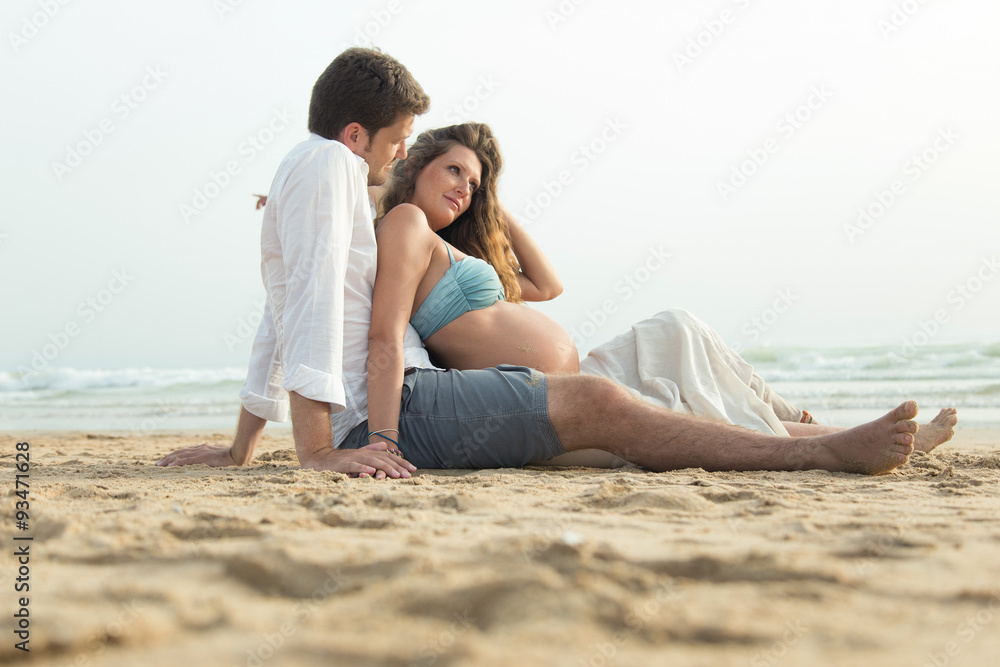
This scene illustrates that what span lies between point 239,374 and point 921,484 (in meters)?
12.4

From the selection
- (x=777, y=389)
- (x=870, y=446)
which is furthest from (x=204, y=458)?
(x=777, y=389)

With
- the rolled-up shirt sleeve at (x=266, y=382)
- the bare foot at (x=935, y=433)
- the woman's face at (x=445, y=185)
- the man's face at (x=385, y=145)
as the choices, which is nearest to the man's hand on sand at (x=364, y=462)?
the rolled-up shirt sleeve at (x=266, y=382)

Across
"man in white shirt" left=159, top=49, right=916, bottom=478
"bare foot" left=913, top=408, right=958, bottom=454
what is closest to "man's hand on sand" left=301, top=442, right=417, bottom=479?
"man in white shirt" left=159, top=49, right=916, bottom=478

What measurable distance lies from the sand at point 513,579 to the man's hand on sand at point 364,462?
0.38 meters

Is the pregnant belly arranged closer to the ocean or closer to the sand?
the sand

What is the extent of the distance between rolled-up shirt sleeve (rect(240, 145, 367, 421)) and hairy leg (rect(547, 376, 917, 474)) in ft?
2.60

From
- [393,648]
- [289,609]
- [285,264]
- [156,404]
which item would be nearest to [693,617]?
[393,648]

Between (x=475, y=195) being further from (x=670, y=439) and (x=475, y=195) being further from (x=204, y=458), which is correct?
(x=204, y=458)

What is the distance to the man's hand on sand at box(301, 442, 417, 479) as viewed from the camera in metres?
2.37

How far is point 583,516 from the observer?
1.70 meters

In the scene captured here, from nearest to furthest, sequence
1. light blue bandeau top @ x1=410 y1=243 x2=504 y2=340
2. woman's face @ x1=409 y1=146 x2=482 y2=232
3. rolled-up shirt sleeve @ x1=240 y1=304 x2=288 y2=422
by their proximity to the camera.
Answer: light blue bandeau top @ x1=410 y1=243 x2=504 y2=340
rolled-up shirt sleeve @ x1=240 y1=304 x2=288 y2=422
woman's face @ x1=409 y1=146 x2=482 y2=232

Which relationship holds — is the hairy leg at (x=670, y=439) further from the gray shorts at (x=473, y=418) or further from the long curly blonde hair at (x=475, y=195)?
the long curly blonde hair at (x=475, y=195)

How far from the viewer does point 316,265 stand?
2.37 meters

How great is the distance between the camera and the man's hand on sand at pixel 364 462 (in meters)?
2.37
